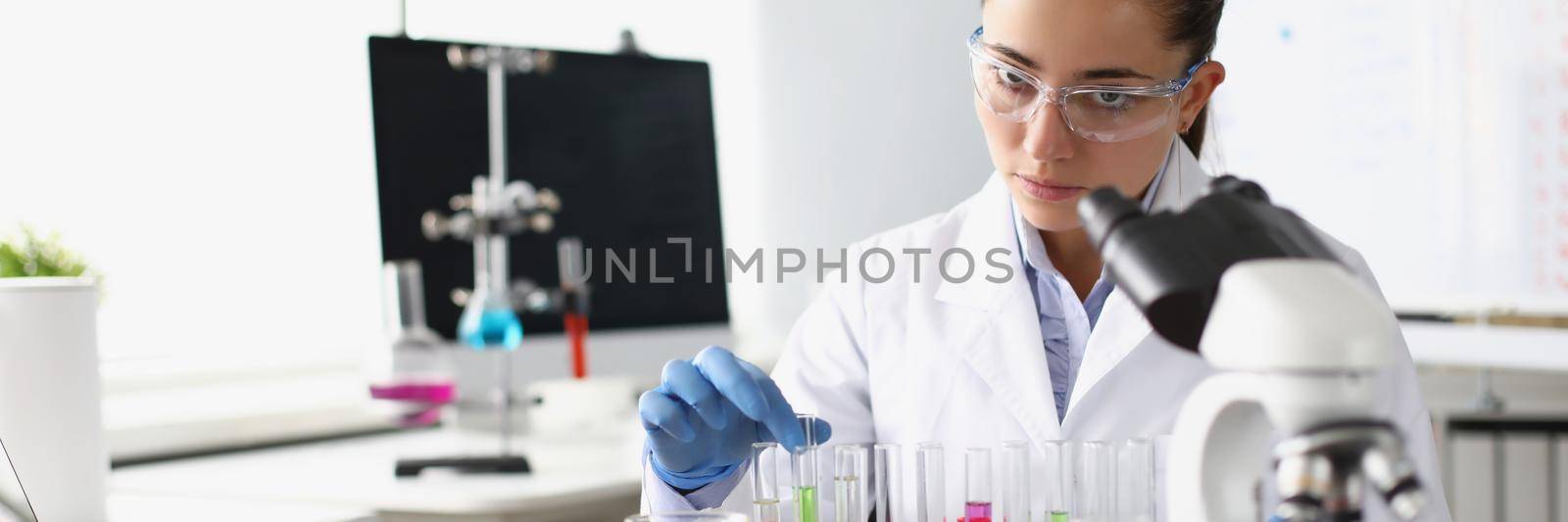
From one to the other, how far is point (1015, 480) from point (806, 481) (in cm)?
19

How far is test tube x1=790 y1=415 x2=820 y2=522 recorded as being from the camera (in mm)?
1163

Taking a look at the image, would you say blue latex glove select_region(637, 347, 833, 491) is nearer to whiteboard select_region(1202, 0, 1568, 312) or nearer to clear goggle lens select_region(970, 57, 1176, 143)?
clear goggle lens select_region(970, 57, 1176, 143)

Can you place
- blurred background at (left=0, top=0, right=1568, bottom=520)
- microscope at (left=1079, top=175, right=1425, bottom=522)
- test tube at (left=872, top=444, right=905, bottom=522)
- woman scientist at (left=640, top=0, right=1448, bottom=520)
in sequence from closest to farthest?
1. microscope at (left=1079, top=175, right=1425, bottom=522)
2. test tube at (left=872, top=444, right=905, bottom=522)
3. woman scientist at (left=640, top=0, right=1448, bottom=520)
4. blurred background at (left=0, top=0, right=1568, bottom=520)

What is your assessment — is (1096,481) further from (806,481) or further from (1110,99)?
(1110,99)

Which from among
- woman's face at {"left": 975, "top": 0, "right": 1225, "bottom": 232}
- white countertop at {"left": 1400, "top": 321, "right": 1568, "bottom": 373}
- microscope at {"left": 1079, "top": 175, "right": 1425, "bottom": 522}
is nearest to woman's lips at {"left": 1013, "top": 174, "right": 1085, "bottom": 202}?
woman's face at {"left": 975, "top": 0, "right": 1225, "bottom": 232}

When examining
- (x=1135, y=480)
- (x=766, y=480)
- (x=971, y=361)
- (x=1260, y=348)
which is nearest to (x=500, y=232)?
(x=971, y=361)

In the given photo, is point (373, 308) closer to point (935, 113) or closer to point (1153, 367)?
point (935, 113)

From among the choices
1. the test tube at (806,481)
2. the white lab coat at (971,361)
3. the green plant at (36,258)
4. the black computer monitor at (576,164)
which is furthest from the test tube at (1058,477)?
the green plant at (36,258)

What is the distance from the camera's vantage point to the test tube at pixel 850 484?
1142mm

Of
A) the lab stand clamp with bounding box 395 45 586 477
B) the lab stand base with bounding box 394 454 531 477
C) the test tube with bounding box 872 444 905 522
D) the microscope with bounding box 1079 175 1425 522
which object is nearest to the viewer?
the microscope with bounding box 1079 175 1425 522

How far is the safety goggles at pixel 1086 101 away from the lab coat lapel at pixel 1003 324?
10.9 inches

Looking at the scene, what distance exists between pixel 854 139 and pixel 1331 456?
3.07 metres

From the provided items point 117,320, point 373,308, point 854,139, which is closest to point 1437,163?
point 854,139

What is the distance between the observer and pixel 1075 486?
1066mm
